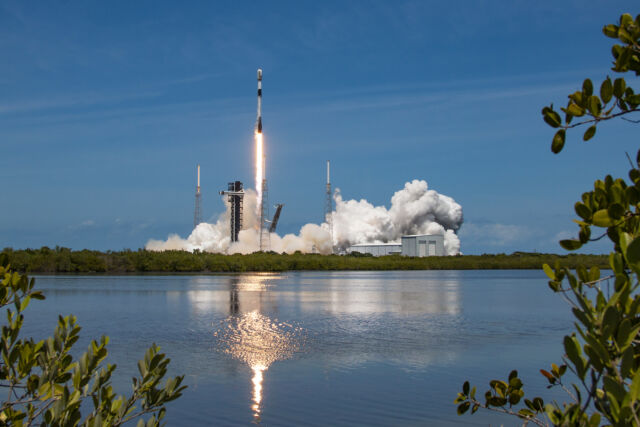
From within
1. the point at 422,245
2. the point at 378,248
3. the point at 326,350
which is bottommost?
the point at 326,350

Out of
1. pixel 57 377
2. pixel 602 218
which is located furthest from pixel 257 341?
pixel 602 218

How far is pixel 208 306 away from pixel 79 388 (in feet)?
99.8

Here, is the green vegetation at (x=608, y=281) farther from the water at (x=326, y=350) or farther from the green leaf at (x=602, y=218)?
the water at (x=326, y=350)

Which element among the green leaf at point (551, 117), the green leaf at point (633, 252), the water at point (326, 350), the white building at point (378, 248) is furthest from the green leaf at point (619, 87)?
the white building at point (378, 248)

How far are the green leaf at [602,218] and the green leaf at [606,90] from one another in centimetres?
70

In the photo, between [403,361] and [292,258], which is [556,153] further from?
[292,258]

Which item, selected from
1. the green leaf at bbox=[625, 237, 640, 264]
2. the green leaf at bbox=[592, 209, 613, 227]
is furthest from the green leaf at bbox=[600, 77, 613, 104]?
the green leaf at bbox=[625, 237, 640, 264]

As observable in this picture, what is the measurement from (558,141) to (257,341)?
744 inches

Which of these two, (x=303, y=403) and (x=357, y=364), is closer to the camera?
(x=303, y=403)

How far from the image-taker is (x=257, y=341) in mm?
20844

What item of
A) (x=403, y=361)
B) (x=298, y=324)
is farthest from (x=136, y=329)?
(x=403, y=361)

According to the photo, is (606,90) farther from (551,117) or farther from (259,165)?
(259,165)

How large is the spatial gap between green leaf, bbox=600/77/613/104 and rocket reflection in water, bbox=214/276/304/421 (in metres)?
9.90

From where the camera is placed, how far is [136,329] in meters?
24.0
